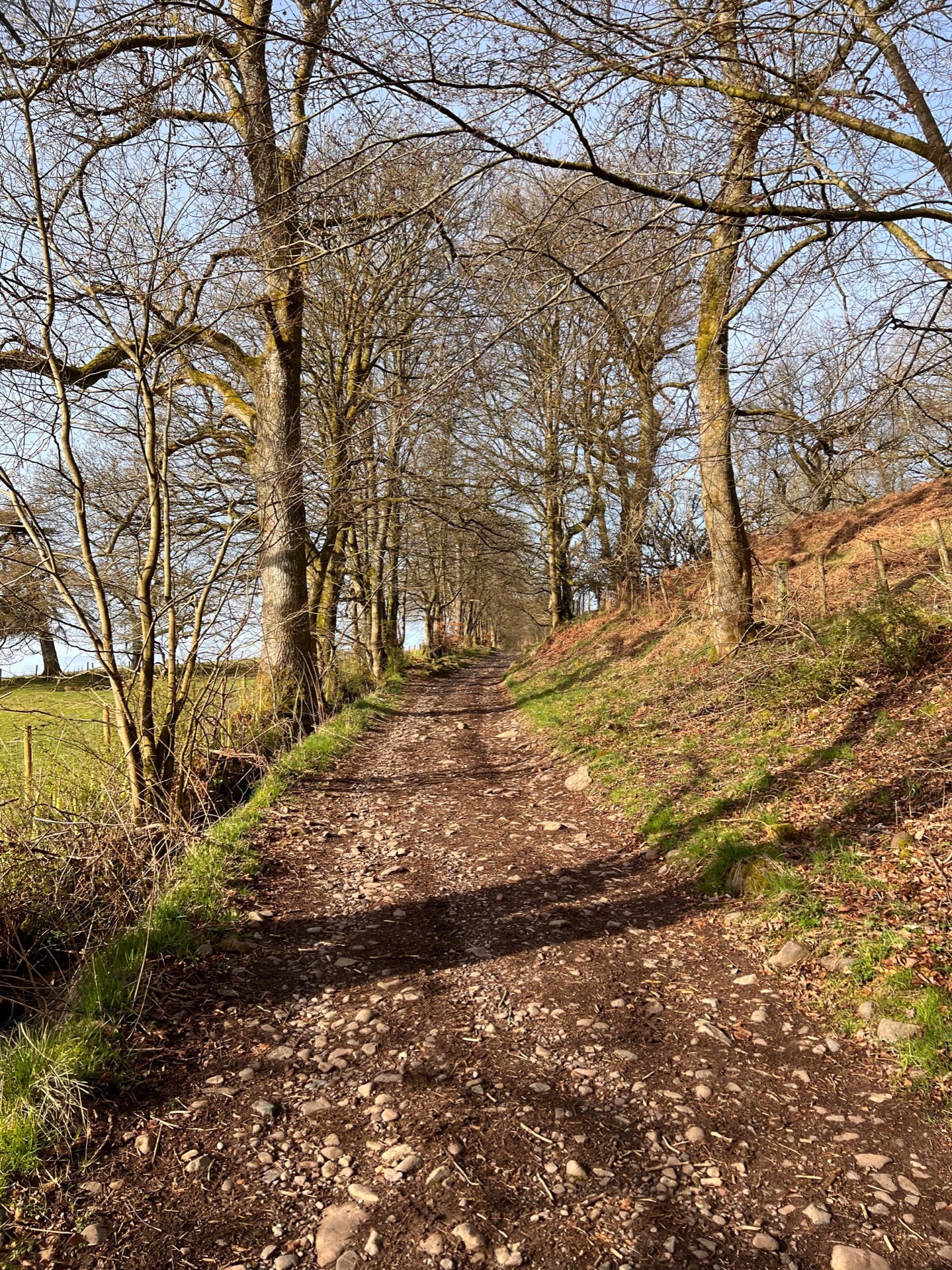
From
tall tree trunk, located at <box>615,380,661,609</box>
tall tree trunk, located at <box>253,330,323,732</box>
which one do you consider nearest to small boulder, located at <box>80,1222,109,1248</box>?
tall tree trunk, located at <box>615,380,661,609</box>

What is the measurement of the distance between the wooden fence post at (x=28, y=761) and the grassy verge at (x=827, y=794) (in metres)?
5.00

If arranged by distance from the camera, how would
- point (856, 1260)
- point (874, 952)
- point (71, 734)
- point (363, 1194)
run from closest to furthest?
point (856, 1260) < point (363, 1194) < point (874, 952) < point (71, 734)

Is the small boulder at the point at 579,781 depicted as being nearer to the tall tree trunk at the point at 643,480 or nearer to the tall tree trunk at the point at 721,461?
the tall tree trunk at the point at 643,480

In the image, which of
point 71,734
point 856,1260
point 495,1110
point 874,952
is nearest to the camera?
point 856,1260

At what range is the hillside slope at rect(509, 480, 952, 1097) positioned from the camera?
3777mm

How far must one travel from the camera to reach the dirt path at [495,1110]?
243 cm

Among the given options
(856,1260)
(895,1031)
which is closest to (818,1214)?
(856,1260)

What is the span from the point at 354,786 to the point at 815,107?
7.26 meters

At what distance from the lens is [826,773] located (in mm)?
5762

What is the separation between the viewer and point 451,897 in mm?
5262

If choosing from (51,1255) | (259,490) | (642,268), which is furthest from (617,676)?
(51,1255)

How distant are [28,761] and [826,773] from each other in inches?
259

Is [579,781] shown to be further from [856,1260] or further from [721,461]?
[856,1260]

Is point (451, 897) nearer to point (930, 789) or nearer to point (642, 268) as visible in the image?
point (930, 789)
